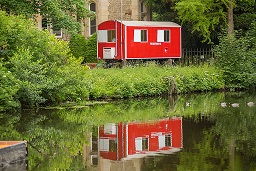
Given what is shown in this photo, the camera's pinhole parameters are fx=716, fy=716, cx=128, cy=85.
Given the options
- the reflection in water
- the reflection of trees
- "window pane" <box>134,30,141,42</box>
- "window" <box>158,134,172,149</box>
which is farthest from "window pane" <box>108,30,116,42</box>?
"window" <box>158,134,172,149</box>

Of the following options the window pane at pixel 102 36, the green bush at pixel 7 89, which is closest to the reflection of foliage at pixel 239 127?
the green bush at pixel 7 89

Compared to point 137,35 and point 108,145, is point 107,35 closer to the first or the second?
point 137,35

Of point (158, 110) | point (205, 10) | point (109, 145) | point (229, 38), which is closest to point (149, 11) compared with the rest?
point (205, 10)

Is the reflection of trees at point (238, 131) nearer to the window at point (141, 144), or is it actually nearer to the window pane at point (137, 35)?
the window at point (141, 144)

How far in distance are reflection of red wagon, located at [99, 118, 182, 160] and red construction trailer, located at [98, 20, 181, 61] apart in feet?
72.3

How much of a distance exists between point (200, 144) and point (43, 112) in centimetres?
874

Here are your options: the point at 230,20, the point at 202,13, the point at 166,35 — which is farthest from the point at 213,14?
the point at 166,35

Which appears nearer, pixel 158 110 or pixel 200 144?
pixel 200 144

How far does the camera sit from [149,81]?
32.2 meters

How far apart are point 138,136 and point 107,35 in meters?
A: 26.6

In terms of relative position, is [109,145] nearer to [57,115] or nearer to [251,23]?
[57,115]

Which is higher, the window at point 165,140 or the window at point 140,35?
the window at point 140,35

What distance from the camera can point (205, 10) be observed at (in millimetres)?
43375

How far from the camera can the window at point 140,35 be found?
1722 inches
